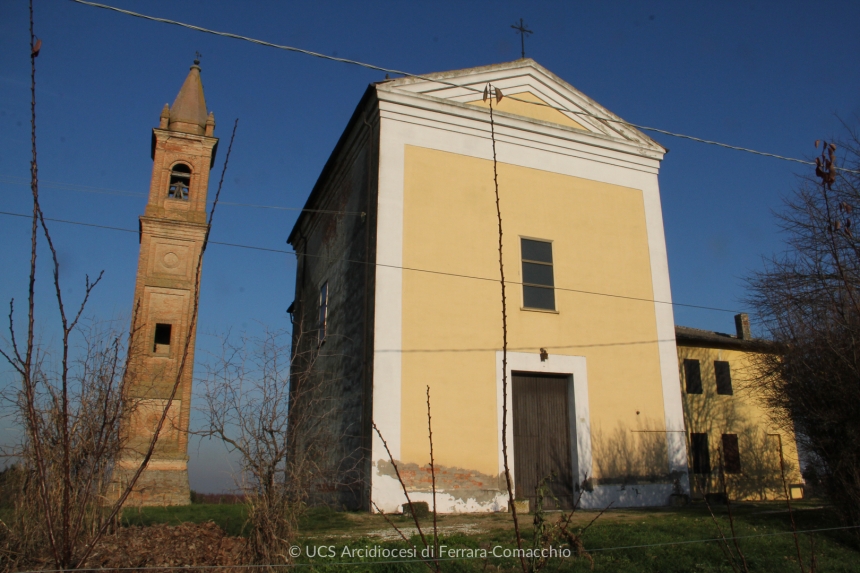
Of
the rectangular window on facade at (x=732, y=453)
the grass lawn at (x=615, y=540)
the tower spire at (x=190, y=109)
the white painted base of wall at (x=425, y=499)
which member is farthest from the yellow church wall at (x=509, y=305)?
the tower spire at (x=190, y=109)

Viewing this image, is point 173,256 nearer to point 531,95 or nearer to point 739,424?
point 531,95

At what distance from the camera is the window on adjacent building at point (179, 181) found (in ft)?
82.1

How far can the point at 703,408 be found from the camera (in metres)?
22.0

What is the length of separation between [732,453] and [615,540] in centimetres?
1610

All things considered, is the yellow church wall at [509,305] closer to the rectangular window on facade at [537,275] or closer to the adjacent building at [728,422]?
the rectangular window on facade at [537,275]

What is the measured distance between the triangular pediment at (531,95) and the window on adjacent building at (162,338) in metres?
14.2

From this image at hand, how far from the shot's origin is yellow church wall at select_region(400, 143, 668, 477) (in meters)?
12.2

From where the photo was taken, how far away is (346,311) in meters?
14.6

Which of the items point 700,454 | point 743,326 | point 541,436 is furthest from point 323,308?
point 743,326

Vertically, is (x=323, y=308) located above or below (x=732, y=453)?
above

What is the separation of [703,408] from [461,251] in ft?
43.0

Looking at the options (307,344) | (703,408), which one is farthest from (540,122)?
(703,408)

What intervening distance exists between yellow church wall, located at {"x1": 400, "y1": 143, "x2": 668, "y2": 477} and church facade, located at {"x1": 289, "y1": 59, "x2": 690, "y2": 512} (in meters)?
0.03

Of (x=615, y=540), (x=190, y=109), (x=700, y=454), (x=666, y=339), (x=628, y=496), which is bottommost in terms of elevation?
(x=615, y=540)
